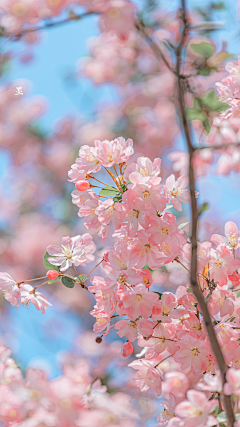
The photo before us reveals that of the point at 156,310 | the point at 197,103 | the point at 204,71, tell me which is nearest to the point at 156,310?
the point at 156,310

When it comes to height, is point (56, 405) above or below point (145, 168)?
below

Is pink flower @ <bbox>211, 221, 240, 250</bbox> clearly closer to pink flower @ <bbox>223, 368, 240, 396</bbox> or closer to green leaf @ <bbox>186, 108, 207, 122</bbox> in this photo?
green leaf @ <bbox>186, 108, 207, 122</bbox>

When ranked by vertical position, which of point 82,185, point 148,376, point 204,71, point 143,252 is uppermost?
point 204,71

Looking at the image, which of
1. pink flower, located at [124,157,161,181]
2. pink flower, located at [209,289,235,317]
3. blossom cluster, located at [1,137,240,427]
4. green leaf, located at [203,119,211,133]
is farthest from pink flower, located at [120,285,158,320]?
green leaf, located at [203,119,211,133]

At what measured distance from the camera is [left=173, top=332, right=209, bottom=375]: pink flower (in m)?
0.75

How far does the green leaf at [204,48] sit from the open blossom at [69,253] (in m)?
0.52

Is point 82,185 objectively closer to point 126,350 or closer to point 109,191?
point 109,191

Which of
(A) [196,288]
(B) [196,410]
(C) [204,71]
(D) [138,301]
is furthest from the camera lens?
(C) [204,71]

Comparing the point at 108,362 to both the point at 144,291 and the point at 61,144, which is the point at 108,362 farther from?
the point at 61,144

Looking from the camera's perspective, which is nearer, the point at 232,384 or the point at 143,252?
the point at 232,384

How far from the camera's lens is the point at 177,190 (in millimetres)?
825

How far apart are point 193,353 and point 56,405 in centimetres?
30

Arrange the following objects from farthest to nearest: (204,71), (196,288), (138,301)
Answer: (204,71), (138,301), (196,288)

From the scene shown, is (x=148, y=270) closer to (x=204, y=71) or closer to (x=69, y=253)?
(x=69, y=253)
